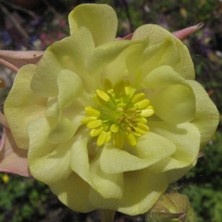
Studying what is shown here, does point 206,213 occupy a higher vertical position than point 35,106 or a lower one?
lower

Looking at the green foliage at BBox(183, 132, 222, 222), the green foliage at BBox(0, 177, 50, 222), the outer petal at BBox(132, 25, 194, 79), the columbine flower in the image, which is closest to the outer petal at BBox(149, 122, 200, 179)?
the columbine flower

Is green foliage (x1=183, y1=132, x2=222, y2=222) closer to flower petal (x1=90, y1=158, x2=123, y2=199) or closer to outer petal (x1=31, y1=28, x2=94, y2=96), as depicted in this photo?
flower petal (x1=90, y1=158, x2=123, y2=199)

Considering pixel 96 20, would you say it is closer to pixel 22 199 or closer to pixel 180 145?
pixel 180 145

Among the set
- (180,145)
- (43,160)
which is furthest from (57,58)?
(180,145)

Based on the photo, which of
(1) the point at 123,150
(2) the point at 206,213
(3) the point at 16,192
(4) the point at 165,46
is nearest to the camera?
(4) the point at 165,46

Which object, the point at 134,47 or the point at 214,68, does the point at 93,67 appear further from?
the point at 214,68

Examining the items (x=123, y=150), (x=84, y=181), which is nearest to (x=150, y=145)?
(x=123, y=150)

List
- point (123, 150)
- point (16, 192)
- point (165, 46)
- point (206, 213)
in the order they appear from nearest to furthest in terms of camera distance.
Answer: point (165, 46)
point (123, 150)
point (206, 213)
point (16, 192)
